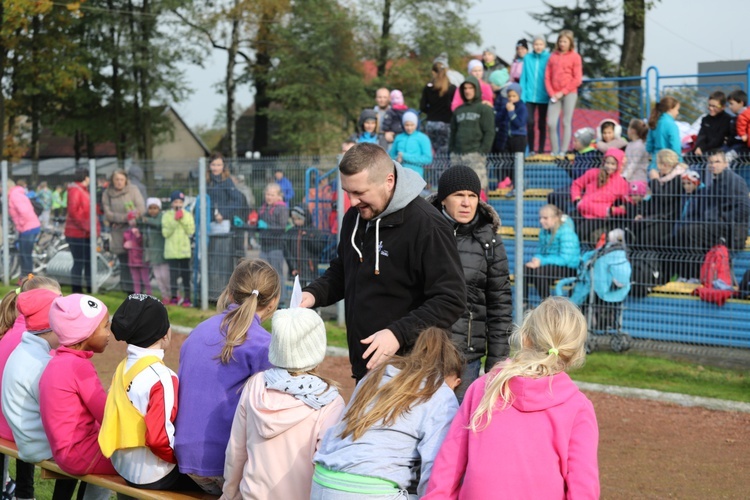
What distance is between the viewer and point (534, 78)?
609 inches

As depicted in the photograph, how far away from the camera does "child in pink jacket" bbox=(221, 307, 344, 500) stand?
4254 millimetres

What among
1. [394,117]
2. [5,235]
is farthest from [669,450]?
[5,235]

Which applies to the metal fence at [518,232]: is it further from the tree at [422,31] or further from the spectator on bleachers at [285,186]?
the tree at [422,31]

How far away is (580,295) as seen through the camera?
10602mm

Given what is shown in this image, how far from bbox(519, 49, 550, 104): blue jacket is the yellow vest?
1165 cm

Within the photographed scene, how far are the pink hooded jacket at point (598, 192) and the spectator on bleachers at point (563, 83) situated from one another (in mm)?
3973

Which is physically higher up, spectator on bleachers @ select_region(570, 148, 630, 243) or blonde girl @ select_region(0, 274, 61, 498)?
spectator on bleachers @ select_region(570, 148, 630, 243)

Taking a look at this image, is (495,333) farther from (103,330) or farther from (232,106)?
(232,106)

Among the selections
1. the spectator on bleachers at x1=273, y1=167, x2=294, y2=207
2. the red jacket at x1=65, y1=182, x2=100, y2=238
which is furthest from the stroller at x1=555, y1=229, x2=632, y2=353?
the red jacket at x1=65, y1=182, x2=100, y2=238

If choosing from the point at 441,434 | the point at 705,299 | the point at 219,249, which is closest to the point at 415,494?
the point at 441,434

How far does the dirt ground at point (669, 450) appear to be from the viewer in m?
6.55

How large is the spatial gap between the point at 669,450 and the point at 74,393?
464cm

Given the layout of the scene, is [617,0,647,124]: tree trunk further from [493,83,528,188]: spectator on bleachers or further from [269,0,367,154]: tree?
[269,0,367,154]: tree

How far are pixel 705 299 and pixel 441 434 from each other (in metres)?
6.84
